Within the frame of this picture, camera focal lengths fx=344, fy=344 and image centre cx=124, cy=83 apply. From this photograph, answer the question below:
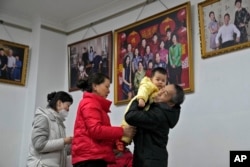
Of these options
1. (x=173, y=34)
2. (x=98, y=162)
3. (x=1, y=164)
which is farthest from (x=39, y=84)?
(x=98, y=162)

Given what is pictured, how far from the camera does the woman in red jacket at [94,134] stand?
1676 millimetres

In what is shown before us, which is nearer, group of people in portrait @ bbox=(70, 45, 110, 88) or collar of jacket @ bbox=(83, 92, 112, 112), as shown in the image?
collar of jacket @ bbox=(83, 92, 112, 112)

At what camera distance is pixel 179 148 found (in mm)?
2398

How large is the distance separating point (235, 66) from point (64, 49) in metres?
1.97

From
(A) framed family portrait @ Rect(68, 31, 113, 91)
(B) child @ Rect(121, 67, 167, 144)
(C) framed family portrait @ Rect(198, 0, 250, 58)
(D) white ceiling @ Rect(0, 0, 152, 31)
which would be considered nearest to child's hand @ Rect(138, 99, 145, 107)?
(B) child @ Rect(121, 67, 167, 144)

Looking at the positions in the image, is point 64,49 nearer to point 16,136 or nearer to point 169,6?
point 16,136

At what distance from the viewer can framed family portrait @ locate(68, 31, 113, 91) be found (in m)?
3.11

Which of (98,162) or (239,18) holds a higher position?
(239,18)

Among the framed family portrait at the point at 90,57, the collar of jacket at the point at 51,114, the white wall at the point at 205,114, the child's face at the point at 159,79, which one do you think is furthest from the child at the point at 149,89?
the framed family portrait at the point at 90,57

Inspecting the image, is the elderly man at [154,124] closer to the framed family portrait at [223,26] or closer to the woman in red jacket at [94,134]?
the woman in red jacket at [94,134]

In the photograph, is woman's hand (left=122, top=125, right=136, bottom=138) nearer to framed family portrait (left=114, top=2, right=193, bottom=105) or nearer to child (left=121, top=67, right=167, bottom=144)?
child (left=121, top=67, right=167, bottom=144)

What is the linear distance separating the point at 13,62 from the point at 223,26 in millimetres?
2068

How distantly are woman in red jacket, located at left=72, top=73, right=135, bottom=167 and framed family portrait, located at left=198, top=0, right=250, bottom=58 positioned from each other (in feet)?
3.04

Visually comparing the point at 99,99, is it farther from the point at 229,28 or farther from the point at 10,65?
the point at 10,65
